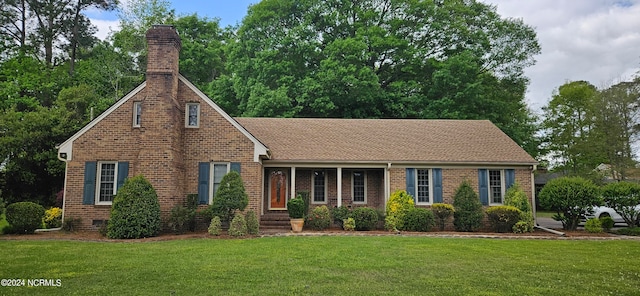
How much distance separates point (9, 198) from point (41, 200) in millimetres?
1307

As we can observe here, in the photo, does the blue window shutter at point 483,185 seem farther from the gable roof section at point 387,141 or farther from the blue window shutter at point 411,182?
the blue window shutter at point 411,182

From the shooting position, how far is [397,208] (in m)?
15.9

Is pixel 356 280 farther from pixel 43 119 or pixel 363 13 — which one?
pixel 363 13

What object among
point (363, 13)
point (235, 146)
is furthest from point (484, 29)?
point (235, 146)

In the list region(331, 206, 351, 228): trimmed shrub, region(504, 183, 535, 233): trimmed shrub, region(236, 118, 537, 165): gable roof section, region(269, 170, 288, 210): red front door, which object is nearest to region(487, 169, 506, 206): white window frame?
region(504, 183, 535, 233): trimmed shrub

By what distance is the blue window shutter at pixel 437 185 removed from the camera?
17.1 m

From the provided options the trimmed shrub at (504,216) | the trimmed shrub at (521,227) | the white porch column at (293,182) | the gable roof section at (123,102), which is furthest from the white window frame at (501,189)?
the gable roof section at (123,102)

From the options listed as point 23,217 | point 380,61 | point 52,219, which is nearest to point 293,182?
point 52,219

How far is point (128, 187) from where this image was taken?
13078 millimetres

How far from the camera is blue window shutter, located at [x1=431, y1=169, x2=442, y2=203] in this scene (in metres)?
17.1

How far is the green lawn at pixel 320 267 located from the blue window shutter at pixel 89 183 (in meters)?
3.42

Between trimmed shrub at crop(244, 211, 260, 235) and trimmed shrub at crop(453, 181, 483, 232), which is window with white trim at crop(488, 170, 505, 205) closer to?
trimmed shrub at crop(453, 181, 483, 232)

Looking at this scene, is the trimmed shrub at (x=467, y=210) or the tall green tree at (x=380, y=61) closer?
the trimmed shrub at (x=467, y=210)

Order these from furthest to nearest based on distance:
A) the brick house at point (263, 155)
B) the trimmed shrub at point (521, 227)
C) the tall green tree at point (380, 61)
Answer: the tall green tree at point (380, 61) → the trimmed shrub at point (521, 227) → the brick house at point (263, 155)
